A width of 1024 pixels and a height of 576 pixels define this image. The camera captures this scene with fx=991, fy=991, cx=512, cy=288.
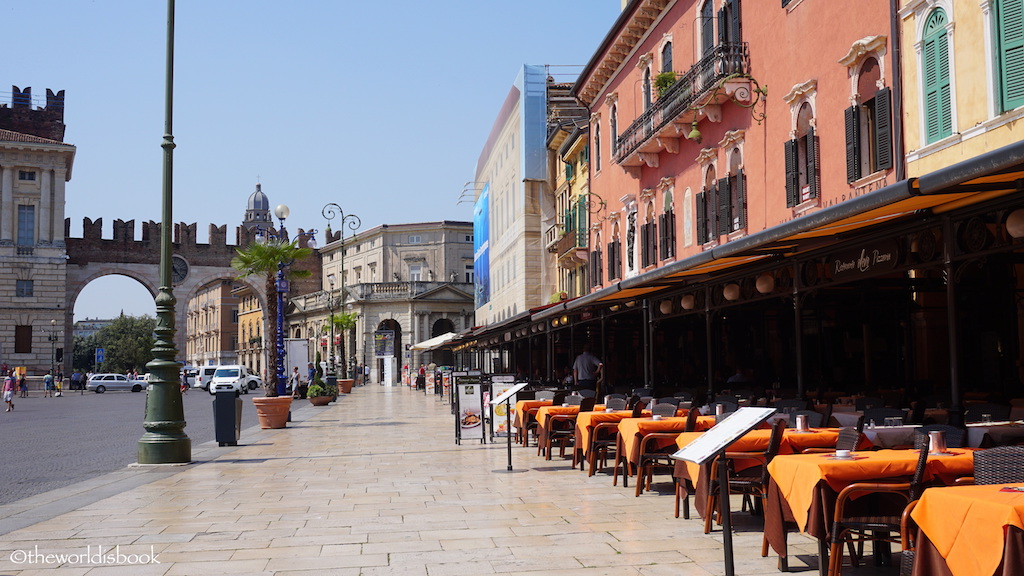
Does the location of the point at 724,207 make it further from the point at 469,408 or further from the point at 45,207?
the point at 45,207

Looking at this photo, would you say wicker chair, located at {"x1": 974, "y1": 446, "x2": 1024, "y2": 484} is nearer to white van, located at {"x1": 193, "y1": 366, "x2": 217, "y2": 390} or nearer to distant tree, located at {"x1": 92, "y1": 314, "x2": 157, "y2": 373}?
white van, located at {"x1": 193, "y1": 366, "x2": 217, "y2": 390}

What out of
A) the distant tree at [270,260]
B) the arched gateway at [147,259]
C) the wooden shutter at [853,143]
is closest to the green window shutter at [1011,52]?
the wooden shutter at [853,143]

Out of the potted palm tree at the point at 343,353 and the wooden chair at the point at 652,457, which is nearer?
the wooden chair at the point at 652,457

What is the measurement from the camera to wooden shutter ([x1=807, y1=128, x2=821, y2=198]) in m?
16.8

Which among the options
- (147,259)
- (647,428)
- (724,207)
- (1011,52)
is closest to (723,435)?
(647,428)

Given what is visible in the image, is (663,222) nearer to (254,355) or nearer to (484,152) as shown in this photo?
(484,152)

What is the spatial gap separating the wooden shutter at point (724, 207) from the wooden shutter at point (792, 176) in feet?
9.19

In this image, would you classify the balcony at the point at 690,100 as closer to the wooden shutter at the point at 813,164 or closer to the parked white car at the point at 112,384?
the wooden shutter at the point at 813,164

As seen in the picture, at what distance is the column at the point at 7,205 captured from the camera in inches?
2931

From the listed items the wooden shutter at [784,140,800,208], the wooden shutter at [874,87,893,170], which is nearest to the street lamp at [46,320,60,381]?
the wooden shutter at [784,140,800,208]

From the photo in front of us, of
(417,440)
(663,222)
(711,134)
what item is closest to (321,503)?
(417,440)

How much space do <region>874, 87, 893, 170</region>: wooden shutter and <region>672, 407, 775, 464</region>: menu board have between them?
32.2 feet

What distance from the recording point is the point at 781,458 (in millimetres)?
6484

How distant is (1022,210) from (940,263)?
103cm
